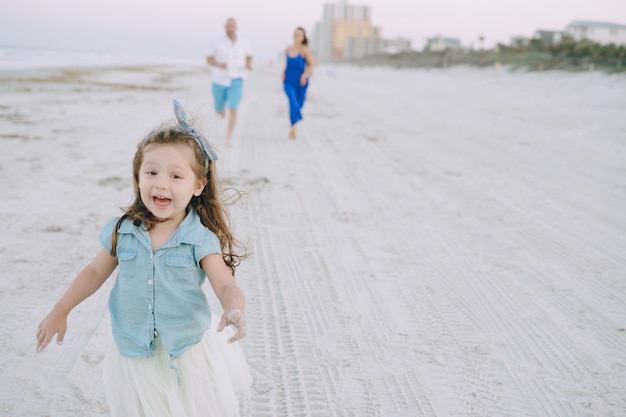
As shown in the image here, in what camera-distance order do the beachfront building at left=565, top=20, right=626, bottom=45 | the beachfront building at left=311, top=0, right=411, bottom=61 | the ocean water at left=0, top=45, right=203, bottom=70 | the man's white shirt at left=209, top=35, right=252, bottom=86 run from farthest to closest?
the beachfront building at left=311, top=0, right=411, bottom=61 → the beachfront building at left=565, top=20, right=626, bottom=45 → the ocean water at left=0, top=45, right=203, bottom=70 → the man's white shirt at left=209, top=35, right=252, bottom=86

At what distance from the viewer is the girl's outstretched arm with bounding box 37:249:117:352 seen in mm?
1952

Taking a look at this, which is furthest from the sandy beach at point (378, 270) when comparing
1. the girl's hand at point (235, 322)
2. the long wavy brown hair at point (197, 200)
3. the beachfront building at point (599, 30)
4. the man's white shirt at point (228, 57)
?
the beachfront building at point (599, 30)

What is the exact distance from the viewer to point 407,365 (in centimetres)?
296

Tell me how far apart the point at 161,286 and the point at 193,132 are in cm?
54

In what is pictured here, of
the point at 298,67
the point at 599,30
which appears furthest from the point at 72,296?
the point at 599,30

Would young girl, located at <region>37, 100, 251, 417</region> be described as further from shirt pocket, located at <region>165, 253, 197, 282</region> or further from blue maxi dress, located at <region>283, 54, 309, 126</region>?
blue maxi dress, located at <region>283, 54, 309, 126</region>

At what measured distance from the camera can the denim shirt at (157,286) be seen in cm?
194

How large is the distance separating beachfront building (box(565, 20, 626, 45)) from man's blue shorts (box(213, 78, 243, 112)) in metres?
69.3

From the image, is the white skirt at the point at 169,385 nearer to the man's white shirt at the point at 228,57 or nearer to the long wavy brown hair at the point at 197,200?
the long wavy brown hair at the point at 197,200

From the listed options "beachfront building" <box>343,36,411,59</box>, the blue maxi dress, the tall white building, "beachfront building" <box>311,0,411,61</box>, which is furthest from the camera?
the tall white building

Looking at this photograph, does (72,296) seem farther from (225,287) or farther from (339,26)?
(339,26)

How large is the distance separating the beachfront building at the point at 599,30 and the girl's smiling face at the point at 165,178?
75.6 metres

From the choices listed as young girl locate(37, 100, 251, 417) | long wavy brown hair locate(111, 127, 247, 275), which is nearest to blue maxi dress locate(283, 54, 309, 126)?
long wavy brown hair locate(111, 127, 247, 275)

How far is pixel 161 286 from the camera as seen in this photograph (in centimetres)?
195
